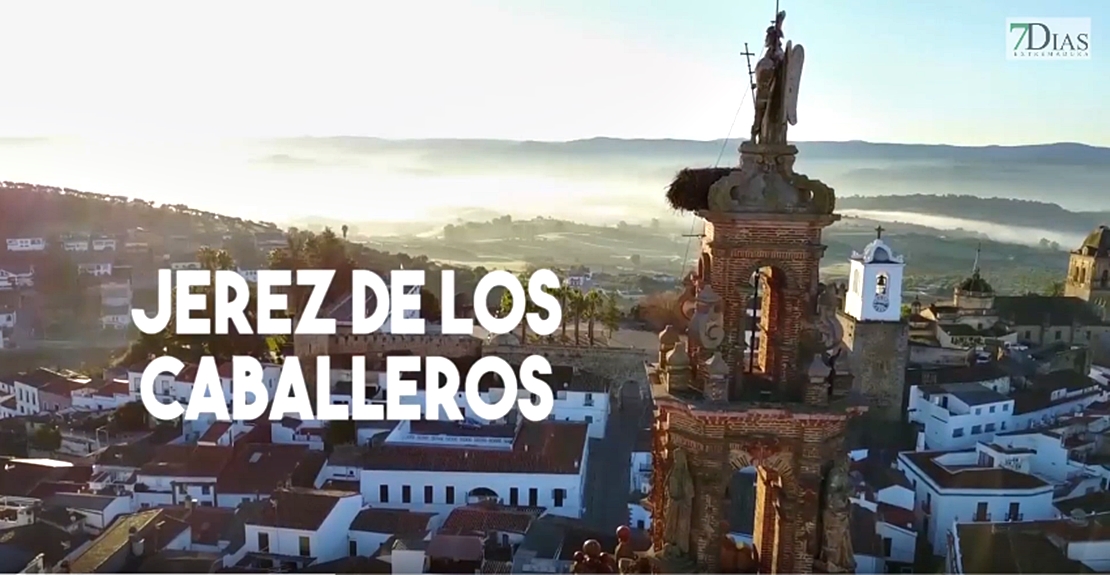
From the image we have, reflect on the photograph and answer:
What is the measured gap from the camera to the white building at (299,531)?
12.7 metres

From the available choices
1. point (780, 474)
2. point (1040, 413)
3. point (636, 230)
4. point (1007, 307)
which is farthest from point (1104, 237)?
point (780, 474)

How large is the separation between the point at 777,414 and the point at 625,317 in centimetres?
2612

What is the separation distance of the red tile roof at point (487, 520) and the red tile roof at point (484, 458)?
1230 millimetres

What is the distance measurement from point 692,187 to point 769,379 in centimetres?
112

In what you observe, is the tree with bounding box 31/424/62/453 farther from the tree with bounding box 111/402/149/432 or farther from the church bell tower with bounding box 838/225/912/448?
the church bell tower with bounding box 838/225/912/448

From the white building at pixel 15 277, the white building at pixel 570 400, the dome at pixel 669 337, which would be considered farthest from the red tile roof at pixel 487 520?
the white building at pixel 15 277

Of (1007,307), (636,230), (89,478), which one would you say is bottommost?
(89,478)

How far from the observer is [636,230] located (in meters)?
31.7

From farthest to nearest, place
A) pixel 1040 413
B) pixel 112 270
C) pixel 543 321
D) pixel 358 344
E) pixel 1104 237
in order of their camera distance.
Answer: pixel 112 270
pixel 1104 237
pixel 543 321
pixel 358 344
pixel 1040 413

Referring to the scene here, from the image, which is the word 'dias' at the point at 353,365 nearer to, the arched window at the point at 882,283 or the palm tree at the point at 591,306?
the palm tree at the point at 591,306

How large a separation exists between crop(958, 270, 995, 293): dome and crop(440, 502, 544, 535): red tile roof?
18.1m

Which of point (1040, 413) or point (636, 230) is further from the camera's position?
point (636, 230)

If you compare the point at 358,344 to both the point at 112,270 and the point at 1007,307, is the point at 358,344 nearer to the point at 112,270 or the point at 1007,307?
the point at 1007,307

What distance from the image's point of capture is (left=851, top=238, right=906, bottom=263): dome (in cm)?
1839
